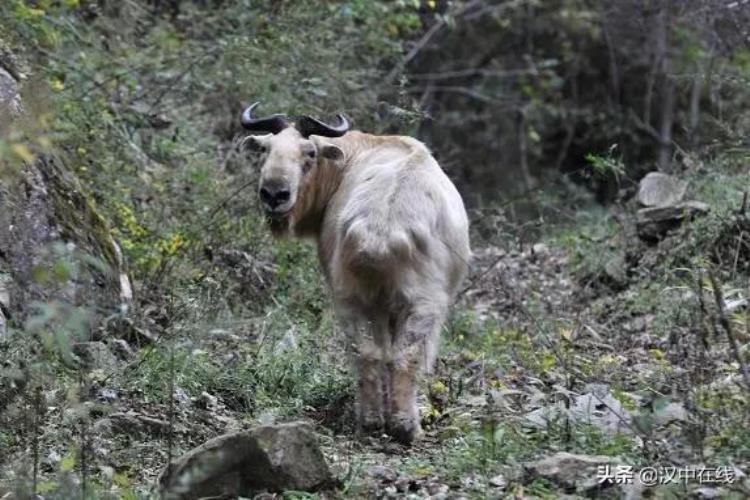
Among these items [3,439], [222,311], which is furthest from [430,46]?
[3,439]

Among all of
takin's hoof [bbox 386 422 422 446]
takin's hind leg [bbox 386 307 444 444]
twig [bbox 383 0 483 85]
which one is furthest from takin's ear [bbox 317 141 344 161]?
twig [bbox 383 0 483 85]

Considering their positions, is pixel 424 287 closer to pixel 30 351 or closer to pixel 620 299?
pixel 30 351

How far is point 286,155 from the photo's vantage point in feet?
30.7

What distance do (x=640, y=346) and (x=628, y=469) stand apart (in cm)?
421

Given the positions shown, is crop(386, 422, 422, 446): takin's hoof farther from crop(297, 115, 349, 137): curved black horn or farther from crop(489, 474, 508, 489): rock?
crop(297, 115, 349, 137): curved black horn

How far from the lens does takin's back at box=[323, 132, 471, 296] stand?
26.3 feet

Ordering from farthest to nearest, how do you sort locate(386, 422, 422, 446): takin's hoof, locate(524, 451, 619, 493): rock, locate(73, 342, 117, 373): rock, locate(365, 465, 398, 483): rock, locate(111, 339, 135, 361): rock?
locate(111, 339, 135, 361): rock < locate(73, 342, 117, 373): rock < locate(386, 422, 422, 446): takin's hoof < locate(365, 465, 398, 483): rock < locate(524, 451, 619, 493): rock

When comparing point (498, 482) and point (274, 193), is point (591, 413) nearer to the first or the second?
point (498, 482)

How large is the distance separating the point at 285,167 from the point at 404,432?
239cm

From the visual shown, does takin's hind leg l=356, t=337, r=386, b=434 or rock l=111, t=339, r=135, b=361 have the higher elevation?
takin's hind leg l=356, t=337, r=386, b=434

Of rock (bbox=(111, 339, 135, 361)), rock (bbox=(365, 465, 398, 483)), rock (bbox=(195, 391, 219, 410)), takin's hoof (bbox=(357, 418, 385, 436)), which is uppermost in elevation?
rock (bbox=(365, 465, 398, 483))

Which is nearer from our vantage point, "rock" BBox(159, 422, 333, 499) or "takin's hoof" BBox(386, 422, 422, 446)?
"rock" BBox(159, 422, 333, 499)

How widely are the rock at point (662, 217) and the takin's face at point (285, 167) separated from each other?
4.16 metres

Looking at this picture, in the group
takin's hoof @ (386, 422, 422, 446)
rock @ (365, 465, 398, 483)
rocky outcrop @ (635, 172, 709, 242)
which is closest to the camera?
rock @ (365, 465, 398, 483)
